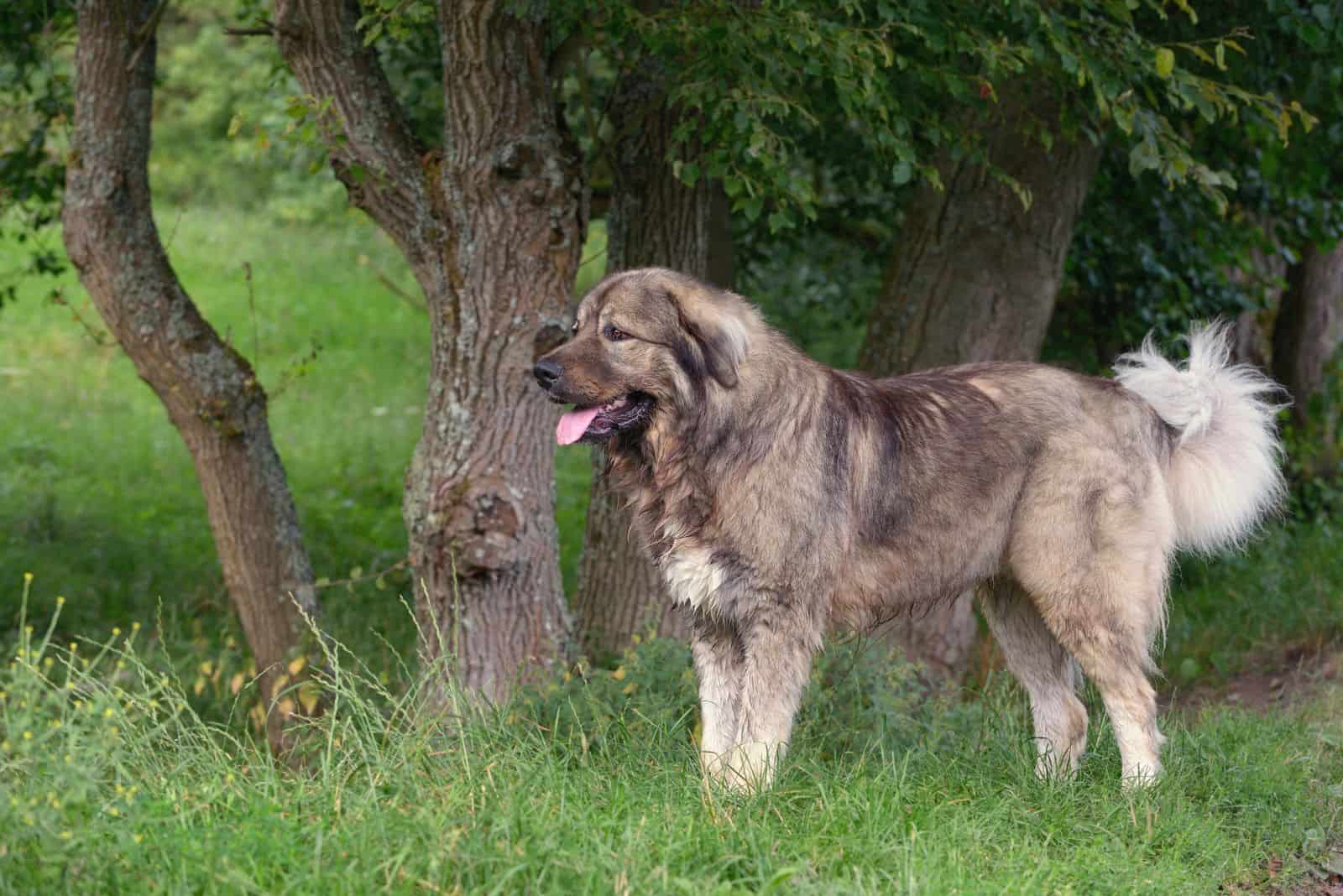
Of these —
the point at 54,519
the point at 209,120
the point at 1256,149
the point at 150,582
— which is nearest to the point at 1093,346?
the point at 1256,149

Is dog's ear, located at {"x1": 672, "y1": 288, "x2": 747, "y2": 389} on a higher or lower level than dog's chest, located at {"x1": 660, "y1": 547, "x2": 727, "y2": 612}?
higher

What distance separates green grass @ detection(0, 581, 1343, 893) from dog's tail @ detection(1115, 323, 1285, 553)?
0.93 metres

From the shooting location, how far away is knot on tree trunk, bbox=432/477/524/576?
6.52 m

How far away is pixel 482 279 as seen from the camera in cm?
660

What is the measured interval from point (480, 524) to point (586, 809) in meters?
A: 2.60

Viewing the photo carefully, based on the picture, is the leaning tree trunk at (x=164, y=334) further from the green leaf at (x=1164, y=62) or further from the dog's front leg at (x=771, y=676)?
the green leaf at (x=1164, y=62)

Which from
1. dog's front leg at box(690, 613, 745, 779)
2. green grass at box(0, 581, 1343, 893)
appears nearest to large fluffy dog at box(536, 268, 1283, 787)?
dog's front leg at box(690, 613, 745, 779)

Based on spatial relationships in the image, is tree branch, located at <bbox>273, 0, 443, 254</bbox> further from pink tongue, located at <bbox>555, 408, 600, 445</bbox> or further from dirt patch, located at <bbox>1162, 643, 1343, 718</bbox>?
dirt patch, located at <bbox>1162, 643, 1343, 718</bbox>

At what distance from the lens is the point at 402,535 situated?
12594 mm

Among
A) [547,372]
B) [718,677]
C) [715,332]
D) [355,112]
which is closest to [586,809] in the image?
[718,677]

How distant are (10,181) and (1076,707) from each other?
7.52 meters

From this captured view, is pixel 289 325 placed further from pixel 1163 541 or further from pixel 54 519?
pixel 1163 541

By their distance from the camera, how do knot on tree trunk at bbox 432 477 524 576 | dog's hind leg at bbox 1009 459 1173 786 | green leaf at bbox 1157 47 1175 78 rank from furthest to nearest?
knot on tree trunk at bbox 432 477 524 576 → green leaf at bbox 1157 47 1175 78 → dog's hind leg at bbox 1009 459 1173 786

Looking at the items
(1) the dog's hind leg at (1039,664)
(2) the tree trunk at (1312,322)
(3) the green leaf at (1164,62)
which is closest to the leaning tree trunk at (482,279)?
(1) the dog's hind leg at (1039,664)
